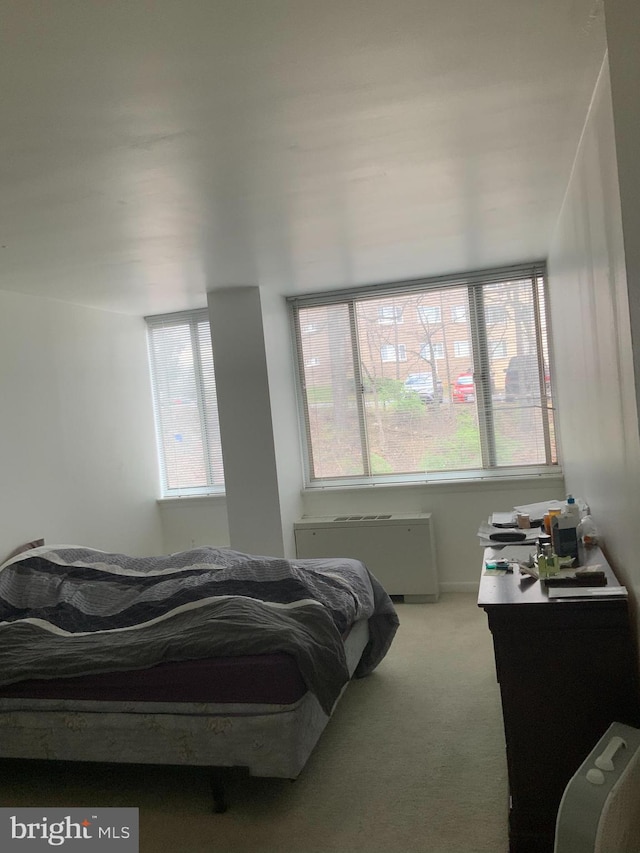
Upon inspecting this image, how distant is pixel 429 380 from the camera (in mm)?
5371

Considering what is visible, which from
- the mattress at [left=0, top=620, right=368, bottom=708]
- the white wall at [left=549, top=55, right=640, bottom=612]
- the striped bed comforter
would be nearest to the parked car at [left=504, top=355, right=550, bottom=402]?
the white wall at [left=549, top=55, right=640, bottom=612]

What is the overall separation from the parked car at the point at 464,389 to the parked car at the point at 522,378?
0.25 metres

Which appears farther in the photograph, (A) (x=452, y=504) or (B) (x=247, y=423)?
(A) (x=452, y=504)

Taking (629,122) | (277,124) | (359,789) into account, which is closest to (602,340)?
(629,122)

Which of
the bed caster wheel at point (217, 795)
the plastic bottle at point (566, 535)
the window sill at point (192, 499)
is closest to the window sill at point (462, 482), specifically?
the window sill at point (192, 499)

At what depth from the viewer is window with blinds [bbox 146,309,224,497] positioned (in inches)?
233

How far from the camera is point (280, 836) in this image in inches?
95.5

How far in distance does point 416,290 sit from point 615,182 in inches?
136

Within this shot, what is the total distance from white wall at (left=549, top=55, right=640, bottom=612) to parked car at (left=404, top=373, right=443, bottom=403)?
5.93 ft

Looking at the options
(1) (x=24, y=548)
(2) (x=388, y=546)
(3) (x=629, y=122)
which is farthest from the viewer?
(2) (x=388, y=546)

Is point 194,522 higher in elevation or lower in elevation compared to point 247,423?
lower

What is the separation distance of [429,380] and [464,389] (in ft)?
0.91

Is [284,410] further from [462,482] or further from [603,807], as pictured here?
[603,807]

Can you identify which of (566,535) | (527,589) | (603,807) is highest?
(566,535)
